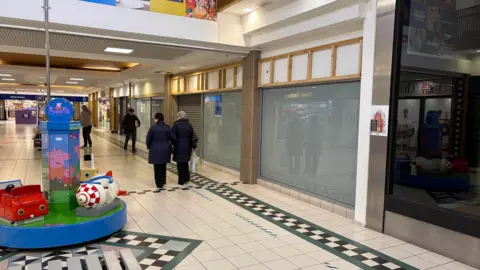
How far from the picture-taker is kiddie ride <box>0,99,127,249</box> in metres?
3.54

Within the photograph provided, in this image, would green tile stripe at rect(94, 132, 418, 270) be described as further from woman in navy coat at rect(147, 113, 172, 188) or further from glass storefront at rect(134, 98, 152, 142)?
glass storefront at rect(134, 98, 152, 142)

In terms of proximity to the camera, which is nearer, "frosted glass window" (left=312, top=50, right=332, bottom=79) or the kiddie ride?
the kiddie ride

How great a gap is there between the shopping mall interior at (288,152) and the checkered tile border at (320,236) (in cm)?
3

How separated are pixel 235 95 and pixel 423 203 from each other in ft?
16.5

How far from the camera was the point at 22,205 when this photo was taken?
11.8ft

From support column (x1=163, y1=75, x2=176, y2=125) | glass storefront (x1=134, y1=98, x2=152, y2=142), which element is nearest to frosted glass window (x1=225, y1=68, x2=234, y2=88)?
support column (x1=163, y1=75, x2=176, y2=125)

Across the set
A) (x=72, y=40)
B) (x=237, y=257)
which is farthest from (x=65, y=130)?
(x=72, y=40)

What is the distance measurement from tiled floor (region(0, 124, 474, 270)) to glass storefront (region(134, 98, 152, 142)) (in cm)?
728

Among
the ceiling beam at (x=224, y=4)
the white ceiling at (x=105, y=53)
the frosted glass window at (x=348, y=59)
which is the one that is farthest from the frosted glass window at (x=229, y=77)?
the frosted glass window at (x=348, y=59)

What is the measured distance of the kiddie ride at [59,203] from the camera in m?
3.54

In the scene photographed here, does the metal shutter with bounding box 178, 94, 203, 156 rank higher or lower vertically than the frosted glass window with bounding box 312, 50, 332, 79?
lower

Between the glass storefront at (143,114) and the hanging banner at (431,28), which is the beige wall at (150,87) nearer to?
the glass storefront at (143,114)

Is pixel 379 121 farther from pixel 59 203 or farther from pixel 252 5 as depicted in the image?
pixel 59 203

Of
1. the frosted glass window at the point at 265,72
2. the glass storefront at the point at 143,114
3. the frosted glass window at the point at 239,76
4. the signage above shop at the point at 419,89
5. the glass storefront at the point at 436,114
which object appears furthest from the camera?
the glass storefront at the point at 143,114
